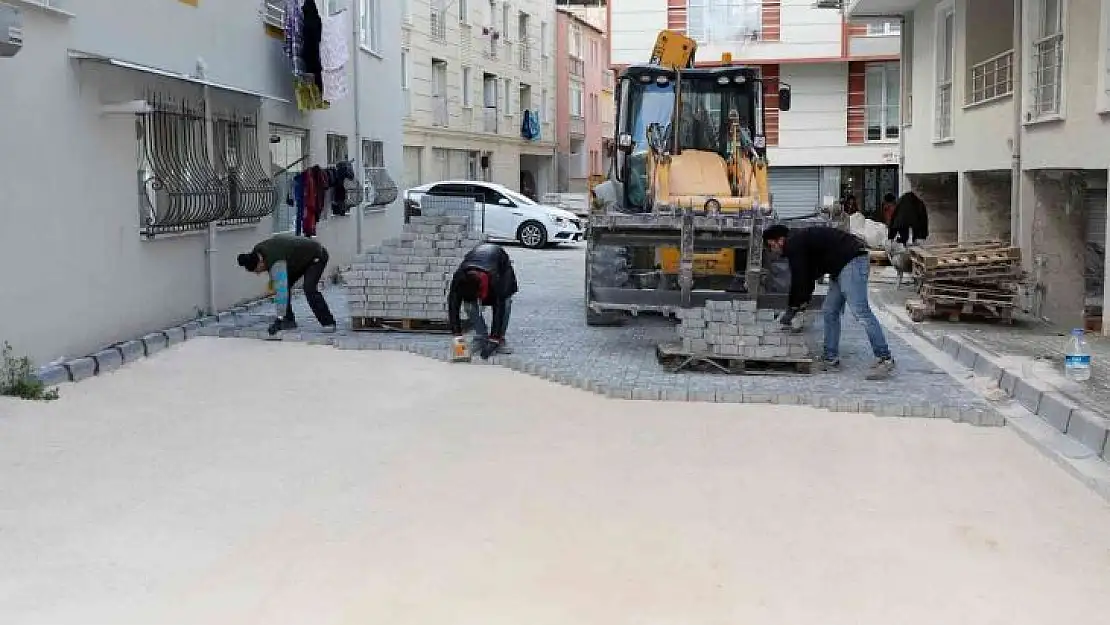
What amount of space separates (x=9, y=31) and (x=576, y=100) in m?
42.9

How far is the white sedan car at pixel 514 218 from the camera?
2802cm

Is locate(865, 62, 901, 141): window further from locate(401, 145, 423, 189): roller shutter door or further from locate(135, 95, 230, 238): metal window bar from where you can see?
locate(135, 95, 230, 238): metal window bar

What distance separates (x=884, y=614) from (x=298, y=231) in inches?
486

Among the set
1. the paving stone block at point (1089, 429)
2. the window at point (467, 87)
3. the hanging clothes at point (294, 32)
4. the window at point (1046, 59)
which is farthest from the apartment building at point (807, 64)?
the paving stone block at point (1089, 429)

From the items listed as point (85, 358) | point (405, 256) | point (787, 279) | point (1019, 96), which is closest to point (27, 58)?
point (85, 358)

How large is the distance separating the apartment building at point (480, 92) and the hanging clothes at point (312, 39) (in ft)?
53.9

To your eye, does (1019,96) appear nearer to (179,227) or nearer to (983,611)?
(179,227)

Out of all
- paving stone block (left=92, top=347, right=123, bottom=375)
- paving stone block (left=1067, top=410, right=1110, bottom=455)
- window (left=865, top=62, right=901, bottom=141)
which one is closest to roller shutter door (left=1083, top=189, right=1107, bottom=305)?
paving stone block (left=1067, top=410, right=1110, bottom=455)

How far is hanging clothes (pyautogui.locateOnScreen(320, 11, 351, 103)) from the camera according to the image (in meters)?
15.3

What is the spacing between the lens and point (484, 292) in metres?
10.6

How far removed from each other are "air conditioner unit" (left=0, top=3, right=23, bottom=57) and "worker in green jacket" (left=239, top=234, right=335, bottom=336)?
3.35m

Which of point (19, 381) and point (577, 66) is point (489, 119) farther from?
point (19, 381)

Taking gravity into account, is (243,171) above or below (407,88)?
below

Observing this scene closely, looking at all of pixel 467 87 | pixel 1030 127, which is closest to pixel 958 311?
pixel 1030 127
